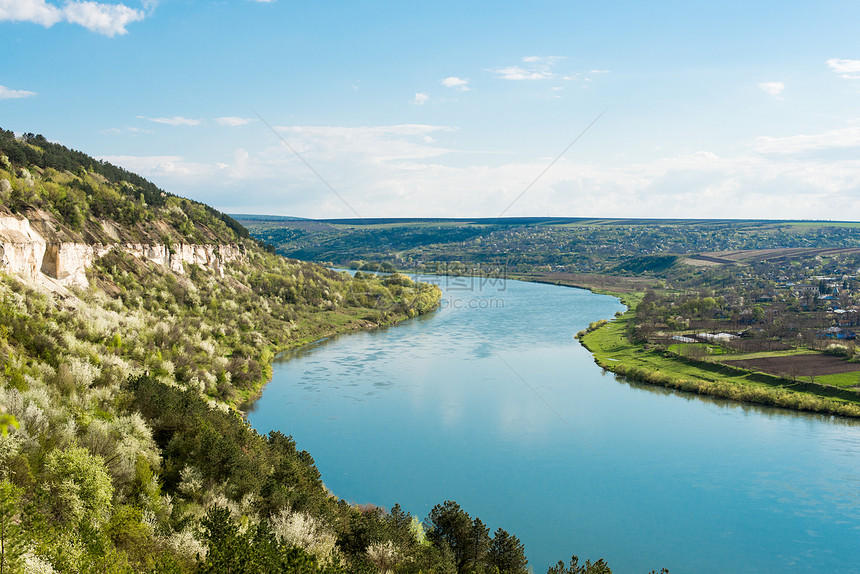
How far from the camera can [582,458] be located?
3012 centimetres

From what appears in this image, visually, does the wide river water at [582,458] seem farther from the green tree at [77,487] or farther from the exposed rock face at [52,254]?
the green tree at [77,487]

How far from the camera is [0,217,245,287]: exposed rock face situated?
28688 mm

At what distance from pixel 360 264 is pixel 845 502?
123 m

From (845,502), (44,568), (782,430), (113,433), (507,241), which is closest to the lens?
(44,568)

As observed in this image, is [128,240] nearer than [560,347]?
Yes

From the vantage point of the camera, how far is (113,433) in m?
16.9

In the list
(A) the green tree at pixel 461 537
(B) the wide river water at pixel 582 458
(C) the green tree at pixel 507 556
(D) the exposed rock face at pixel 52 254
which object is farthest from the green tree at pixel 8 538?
(D) the exposed rock face at pixel 52 254

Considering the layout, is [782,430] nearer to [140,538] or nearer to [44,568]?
[140,538]

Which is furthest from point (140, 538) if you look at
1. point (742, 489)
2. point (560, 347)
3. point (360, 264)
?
point (360, 264)

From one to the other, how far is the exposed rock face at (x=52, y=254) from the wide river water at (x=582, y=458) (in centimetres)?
1362

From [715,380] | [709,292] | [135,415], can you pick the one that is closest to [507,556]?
[135,415]

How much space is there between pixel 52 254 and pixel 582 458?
3216cm

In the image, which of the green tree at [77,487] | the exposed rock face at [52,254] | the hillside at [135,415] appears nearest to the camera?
the hillside at [135,415]

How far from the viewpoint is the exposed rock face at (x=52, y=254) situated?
28.7 meters
